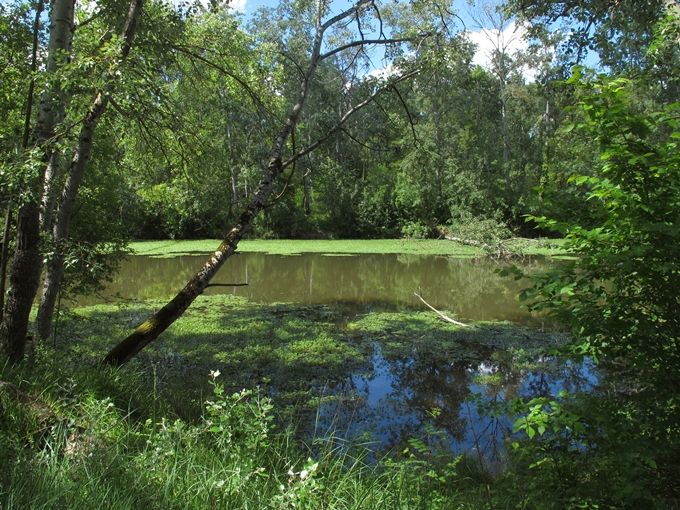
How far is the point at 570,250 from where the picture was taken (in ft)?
12.0

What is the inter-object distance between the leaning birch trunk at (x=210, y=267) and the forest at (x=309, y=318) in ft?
0.07

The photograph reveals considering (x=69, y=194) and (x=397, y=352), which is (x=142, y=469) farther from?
(x=397, y=352)

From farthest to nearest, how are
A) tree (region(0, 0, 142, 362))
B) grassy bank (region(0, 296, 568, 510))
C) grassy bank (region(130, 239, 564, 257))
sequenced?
grassy bank (region(130, 239, 564, 257)) → tree (region(0, 0, 142, 362)) → grassy bank (region(0, 296, 568, 510))

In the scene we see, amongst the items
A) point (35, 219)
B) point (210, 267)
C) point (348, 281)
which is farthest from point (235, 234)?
point (348, 281)

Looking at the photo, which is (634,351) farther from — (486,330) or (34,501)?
(486,330)

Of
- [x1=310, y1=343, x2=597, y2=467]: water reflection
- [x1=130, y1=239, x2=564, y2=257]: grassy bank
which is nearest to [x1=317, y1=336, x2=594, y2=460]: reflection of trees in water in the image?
[x1=310, y1=343, x2=597, y2=467]: water reflection

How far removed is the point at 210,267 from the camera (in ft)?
15.7

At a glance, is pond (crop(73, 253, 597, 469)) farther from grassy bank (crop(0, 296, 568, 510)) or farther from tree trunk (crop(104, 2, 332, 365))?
tree trunk (crop(104, 2, 332, 365))

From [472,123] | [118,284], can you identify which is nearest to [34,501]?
[118,284]

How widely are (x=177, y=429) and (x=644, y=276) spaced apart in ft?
8.91

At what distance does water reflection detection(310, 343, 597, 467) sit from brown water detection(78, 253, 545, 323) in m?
3.42

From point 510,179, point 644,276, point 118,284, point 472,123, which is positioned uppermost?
point 472,123

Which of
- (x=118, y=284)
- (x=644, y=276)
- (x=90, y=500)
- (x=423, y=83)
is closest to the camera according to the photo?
(x=90, y=500)

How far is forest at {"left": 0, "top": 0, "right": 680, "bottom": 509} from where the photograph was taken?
8.90ft
